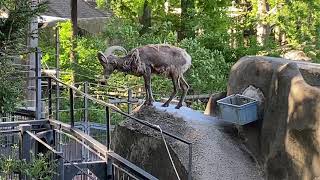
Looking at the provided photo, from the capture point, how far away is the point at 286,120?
9.06 metres

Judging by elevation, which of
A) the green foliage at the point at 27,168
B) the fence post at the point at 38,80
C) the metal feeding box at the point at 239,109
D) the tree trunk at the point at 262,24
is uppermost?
the tree trunk at the point at 262,24

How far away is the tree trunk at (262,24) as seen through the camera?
21844 millimetres

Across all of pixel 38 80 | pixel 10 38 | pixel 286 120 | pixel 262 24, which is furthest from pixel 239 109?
pixel 262 24

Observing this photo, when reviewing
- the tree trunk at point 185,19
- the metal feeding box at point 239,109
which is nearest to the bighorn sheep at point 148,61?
the metal feeding box at point 239,109

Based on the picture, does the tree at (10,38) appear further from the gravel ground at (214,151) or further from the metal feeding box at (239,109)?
the metal feeding box at (239,109)

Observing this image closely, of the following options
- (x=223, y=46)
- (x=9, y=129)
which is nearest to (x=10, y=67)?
(x=9, y=129)

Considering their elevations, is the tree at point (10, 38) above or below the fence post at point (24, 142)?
above

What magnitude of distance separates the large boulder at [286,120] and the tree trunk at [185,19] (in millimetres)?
10265

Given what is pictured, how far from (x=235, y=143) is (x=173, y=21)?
38.8ft

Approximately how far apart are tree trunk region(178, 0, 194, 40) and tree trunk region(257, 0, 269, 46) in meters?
Answer: 2.64

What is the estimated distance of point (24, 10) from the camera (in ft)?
21.6

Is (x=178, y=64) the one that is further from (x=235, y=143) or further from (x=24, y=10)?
(x=24, y=10)

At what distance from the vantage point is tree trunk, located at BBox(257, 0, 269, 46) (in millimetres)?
21844

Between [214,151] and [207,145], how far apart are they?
14 centimetres
